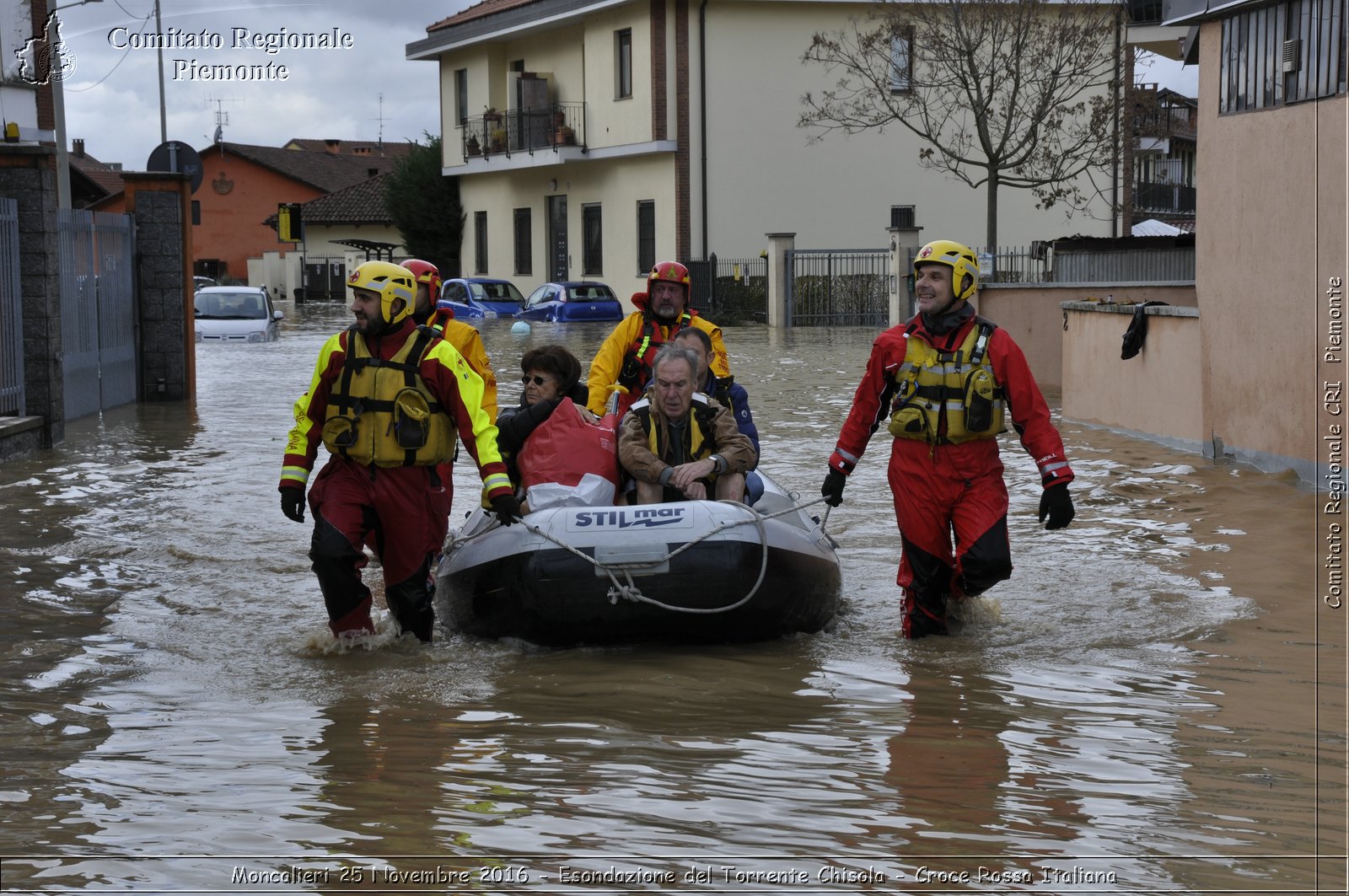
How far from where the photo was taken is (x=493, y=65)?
4766 centimetres

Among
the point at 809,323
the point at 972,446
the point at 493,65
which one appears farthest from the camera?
the point at 493,65

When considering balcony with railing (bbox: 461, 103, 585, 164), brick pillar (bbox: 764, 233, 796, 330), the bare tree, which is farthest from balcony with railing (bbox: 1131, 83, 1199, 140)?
balcony with railing (bbox: 461, 103, 585, 164)

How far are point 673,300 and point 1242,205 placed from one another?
5.44m

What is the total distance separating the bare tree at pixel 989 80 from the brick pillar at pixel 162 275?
1578 cm

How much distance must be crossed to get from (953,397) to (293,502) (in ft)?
9.67

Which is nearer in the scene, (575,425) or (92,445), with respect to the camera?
(575,425)

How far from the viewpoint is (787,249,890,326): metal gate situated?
124 ft

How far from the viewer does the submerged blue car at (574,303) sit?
130 ft

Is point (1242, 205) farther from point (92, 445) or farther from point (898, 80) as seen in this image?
point (898, 80)

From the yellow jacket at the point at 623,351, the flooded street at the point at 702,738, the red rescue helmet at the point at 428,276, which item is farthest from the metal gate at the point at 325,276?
the red rescue helmet at the point at 428,276

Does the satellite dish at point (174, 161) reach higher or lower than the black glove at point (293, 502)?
higher

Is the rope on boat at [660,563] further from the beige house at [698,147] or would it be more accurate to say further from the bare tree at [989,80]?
the beige house at [698,147]

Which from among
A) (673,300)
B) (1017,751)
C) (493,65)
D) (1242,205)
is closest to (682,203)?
(493,65)

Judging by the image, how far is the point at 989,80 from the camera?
3672 centimetres
